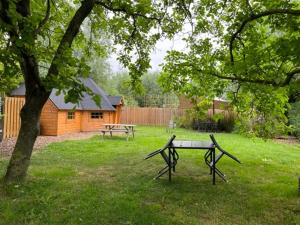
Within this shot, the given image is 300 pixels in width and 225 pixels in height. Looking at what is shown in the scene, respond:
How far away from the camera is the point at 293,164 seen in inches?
371

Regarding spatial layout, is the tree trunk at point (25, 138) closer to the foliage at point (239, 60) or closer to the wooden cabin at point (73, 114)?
the foliage at point (239, 60)

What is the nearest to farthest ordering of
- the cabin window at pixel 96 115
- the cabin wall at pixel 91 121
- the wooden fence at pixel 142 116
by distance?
the cabin wall at pixel 91 121 < the cabin window at pixel 96 115 < the wooden fence at pixel 142 116

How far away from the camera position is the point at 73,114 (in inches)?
745

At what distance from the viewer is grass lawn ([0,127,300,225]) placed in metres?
4.53

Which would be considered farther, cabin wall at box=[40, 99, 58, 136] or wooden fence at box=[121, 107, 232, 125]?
Result: wooden fence at box=[121, 107, 232, 125]

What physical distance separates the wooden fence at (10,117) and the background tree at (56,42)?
6.36m

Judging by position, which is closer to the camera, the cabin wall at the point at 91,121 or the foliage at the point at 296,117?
the foliage at the point at 296,117

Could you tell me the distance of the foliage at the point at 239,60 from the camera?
212 inches

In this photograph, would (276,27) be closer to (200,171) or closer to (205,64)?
(205,64)

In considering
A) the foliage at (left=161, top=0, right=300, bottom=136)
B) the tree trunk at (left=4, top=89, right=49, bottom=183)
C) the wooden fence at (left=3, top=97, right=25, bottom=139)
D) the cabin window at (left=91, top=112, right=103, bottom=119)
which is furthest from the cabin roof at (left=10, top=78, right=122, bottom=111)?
the tree trunk at (left=4, top=89, right=49, bottom=183)

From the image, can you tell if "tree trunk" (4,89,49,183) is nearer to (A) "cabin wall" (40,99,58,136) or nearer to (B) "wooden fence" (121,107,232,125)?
(A) "cabin wall" (40,99,58,136)

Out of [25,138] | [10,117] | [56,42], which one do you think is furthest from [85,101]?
[25,138]

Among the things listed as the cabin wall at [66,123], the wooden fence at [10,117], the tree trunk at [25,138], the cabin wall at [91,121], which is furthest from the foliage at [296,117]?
the tree trunk at [25,138]

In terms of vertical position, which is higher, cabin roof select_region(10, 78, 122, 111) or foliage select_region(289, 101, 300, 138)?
cabin roof select_region(10, 78, 122, 111)
